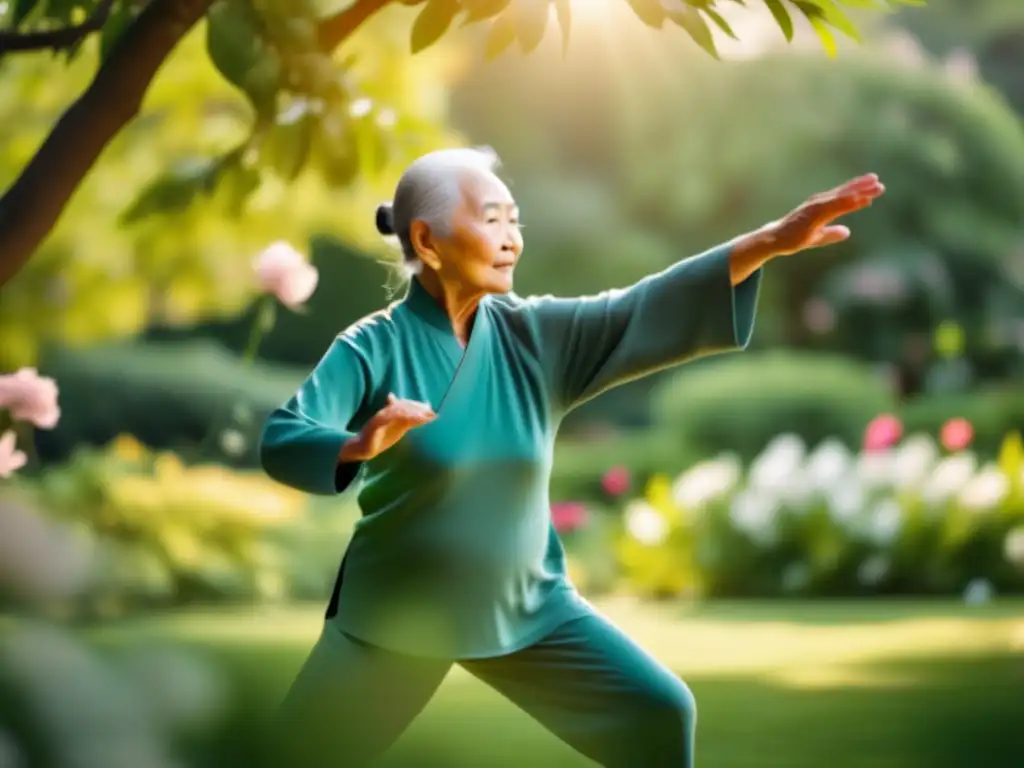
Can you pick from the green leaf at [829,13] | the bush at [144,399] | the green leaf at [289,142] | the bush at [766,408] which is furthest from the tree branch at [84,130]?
the bush at [144,399]

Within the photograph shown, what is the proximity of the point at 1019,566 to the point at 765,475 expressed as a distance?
1162 millimetres

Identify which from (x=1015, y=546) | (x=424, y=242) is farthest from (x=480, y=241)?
(x=1015, y=546)

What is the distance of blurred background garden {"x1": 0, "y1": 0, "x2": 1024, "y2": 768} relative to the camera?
3.40 m

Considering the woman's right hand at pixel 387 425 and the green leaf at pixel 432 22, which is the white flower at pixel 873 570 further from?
the woman's right hand at pixel 387 425

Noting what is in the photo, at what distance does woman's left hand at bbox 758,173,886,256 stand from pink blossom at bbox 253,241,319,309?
1646 millimetres

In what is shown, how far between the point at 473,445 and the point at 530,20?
0.78 metres

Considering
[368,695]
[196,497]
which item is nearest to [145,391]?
[196,497]

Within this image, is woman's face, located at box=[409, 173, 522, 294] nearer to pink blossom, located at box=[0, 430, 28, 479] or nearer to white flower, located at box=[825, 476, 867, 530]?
pink blossom, located at box=[0, 430, 28, 479]

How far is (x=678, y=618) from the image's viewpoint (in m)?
6.05

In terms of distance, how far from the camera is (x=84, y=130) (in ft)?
9.09

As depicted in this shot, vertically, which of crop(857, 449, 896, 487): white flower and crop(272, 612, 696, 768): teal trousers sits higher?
crop(272, 612, 696, 768): teal trousers

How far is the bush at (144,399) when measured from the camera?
9812mm

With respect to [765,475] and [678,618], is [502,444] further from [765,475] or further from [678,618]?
[765,475]

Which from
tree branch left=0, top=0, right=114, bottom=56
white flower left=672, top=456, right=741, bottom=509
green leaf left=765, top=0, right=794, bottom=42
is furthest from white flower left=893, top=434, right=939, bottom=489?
tree branch left=0, top=0, right=114, bottom=56
